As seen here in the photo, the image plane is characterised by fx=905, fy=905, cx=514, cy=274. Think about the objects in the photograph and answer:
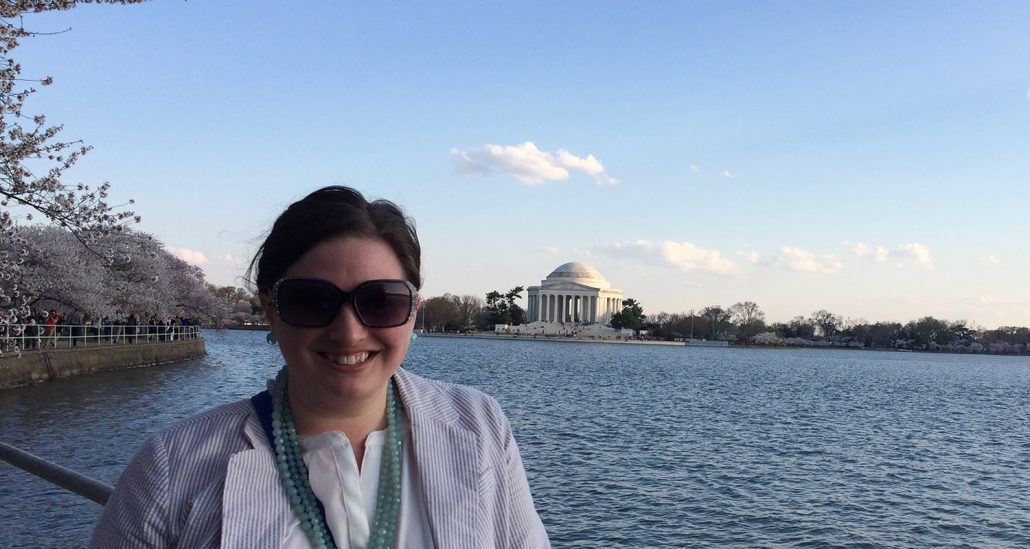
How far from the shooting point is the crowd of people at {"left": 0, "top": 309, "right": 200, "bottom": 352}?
26781 millimetres

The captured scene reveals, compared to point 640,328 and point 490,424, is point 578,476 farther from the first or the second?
point 640,328

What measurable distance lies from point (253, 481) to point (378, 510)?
0.85 feet

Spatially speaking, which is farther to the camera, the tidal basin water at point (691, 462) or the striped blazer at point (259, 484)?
the tidal basin water at point (691, 462)

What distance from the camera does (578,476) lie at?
16.9 m

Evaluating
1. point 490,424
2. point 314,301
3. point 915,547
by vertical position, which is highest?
point 314,301

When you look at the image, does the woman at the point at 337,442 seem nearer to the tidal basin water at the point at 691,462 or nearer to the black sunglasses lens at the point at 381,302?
the black sunglasses lens at the point at 381,302

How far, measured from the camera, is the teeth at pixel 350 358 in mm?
1943

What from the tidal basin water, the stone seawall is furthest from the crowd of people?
the tidal basin water

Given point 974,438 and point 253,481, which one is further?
point 974,438

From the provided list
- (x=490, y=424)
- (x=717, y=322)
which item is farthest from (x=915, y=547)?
(x=717, y=322)

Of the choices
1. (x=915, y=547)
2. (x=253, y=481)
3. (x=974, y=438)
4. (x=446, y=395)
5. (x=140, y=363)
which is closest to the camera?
(x=253, y=481)

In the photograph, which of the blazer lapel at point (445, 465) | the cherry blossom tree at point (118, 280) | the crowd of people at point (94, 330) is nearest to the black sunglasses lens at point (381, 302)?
the blazer lapel at point (445, 465)

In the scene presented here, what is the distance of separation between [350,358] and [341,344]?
1.5 inches

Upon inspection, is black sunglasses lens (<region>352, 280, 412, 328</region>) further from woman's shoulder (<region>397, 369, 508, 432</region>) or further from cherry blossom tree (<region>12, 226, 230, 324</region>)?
cherry blossom tree (<region>12, 226, 230, 324</region>)
